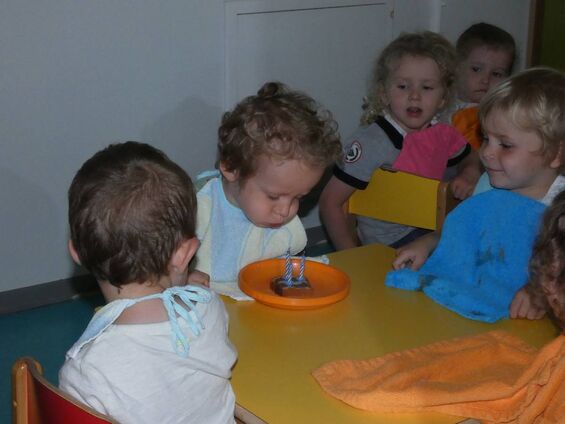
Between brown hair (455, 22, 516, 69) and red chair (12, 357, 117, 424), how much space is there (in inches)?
114

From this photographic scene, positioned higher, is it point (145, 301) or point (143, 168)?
point (143, 168)

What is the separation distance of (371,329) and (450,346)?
18 centimetres

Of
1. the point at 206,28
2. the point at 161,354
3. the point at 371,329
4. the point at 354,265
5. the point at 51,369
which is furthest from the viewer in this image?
the point at 206,28

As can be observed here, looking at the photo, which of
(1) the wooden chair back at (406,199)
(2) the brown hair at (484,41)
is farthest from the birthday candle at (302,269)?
(2) the brown hair at (484,41)

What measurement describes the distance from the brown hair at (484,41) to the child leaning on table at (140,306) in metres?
2.64

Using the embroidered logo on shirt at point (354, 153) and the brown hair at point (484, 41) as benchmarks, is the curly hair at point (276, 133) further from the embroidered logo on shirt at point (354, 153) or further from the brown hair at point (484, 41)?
the brown hair at point (484, 41)

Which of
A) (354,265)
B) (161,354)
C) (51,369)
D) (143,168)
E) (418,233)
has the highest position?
(143,168)

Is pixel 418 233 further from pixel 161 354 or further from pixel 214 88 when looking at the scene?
pixel 161 354

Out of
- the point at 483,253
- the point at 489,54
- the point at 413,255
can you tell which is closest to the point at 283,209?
the point at 413,255

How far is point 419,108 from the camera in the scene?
3172 mm

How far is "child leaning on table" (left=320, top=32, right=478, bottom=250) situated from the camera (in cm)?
308

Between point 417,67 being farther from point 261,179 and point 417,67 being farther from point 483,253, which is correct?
point 261,179

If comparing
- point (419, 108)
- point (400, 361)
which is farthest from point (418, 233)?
point (400, 361)

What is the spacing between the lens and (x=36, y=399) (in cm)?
136
